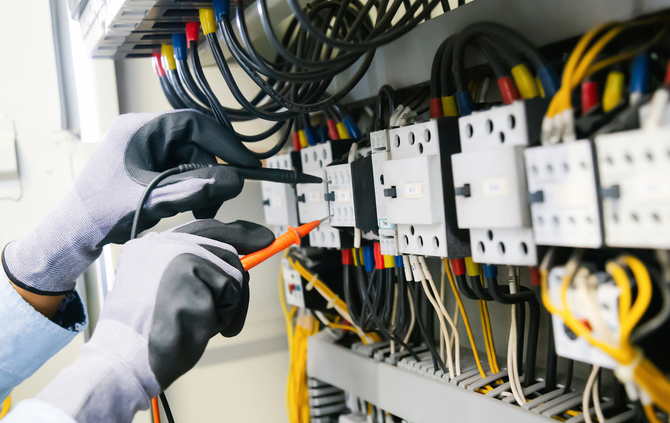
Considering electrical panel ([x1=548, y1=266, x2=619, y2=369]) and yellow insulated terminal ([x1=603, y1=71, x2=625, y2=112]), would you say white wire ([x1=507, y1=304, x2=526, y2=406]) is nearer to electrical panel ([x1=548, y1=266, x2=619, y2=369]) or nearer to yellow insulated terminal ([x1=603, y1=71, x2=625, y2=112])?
electrical panel ([x1=548, y1=266, x2=619, y2=369])

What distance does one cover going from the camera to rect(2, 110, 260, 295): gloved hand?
753mm

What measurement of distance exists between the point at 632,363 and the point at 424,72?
570 millimetres

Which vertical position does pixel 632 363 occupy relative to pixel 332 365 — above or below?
above

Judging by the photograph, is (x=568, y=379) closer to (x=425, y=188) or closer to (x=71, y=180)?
(x=425, y=188)

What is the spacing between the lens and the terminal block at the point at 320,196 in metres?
0.95

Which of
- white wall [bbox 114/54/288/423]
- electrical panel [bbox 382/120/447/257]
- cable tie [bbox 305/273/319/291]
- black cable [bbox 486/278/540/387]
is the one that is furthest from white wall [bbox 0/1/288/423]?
black cable [bbox 486/278/540/387]

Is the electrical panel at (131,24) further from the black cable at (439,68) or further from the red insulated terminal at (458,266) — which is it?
the red insulated terminal at (458,266)

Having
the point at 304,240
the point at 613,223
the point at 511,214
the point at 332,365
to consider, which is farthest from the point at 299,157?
the point at 613,223

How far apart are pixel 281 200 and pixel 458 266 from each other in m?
0.48

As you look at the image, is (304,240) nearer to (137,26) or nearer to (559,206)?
(137,26)

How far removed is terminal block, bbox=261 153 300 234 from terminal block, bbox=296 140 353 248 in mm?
31

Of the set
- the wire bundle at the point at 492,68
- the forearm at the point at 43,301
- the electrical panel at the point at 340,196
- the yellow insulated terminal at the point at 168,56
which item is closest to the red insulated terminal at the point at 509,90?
the wire bundle at the point at 492,68

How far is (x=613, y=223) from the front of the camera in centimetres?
46

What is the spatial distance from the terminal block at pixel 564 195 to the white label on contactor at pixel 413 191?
0.17 m
